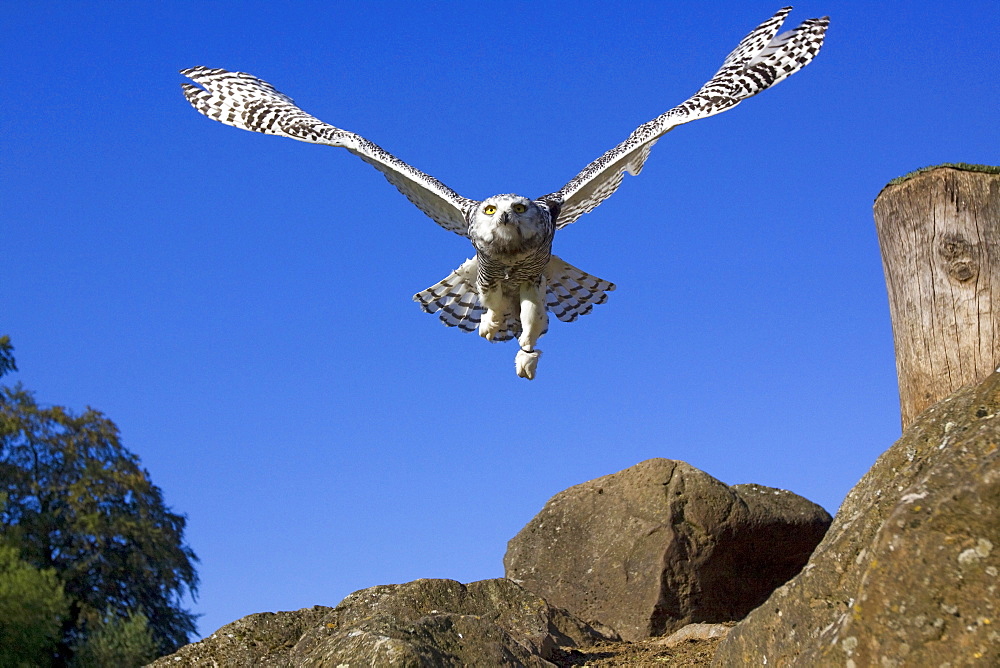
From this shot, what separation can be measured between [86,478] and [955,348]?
22456 mm

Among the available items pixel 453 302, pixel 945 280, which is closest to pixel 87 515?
pixel 453 302

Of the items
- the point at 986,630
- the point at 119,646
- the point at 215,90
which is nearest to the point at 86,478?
the point at 119,646

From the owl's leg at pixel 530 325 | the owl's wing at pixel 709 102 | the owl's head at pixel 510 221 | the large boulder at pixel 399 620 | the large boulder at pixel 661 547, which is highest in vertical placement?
the owl's wing at pixel 709 102

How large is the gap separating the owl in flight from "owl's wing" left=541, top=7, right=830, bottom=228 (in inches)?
0.4

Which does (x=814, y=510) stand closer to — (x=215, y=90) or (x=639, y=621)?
(x=639, y=621)

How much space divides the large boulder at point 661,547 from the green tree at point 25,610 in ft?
49.4

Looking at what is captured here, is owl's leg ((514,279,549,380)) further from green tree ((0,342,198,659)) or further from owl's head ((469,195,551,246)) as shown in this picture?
green tree ((0,342,198,659))

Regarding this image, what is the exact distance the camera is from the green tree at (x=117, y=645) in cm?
2262

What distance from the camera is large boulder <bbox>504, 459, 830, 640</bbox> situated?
8883 mm

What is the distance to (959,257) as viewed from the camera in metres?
6.62

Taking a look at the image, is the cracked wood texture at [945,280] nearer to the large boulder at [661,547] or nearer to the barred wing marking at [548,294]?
the large boulder at [661,547]

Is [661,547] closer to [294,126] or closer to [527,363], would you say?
[527,363]

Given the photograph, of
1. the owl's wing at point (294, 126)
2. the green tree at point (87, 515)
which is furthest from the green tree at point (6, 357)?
the owl's wing at point (294, 126)

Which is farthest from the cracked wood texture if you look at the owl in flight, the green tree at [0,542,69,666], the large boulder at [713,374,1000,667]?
the green tree at [0,542,69,666]
